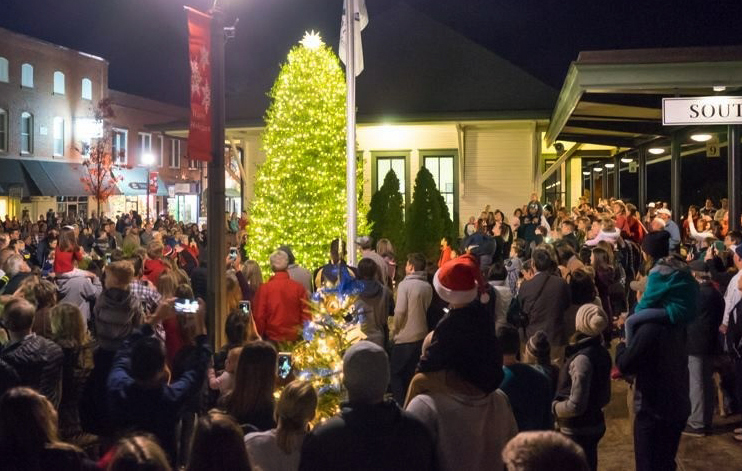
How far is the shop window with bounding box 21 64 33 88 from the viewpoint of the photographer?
45287 mm

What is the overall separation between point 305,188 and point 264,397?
1094 cm

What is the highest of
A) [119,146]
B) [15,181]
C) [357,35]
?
[119,146]

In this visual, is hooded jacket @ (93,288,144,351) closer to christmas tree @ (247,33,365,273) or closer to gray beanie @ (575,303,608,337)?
gray beanie @ (575,303,608,337)

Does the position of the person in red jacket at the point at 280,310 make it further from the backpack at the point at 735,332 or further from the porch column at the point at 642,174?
the porch column at the point at 642,174

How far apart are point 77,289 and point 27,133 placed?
1571 inches

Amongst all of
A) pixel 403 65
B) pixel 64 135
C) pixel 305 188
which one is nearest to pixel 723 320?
pixel 305 188

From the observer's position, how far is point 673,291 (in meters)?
6.14

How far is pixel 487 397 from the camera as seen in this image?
167 inches

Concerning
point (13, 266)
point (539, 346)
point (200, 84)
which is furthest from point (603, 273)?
point (13, 266)

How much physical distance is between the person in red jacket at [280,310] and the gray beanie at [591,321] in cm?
366

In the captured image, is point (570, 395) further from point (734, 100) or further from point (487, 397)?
point (734, 100)

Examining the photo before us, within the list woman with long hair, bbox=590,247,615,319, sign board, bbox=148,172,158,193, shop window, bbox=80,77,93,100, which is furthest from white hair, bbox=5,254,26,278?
sign board, bbox=148,172,158,193

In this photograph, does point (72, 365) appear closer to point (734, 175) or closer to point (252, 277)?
point (252, 277)

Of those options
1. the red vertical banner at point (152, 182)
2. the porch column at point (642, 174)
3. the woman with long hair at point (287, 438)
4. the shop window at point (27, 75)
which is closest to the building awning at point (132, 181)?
the red vertical banner at point (152, 182)
